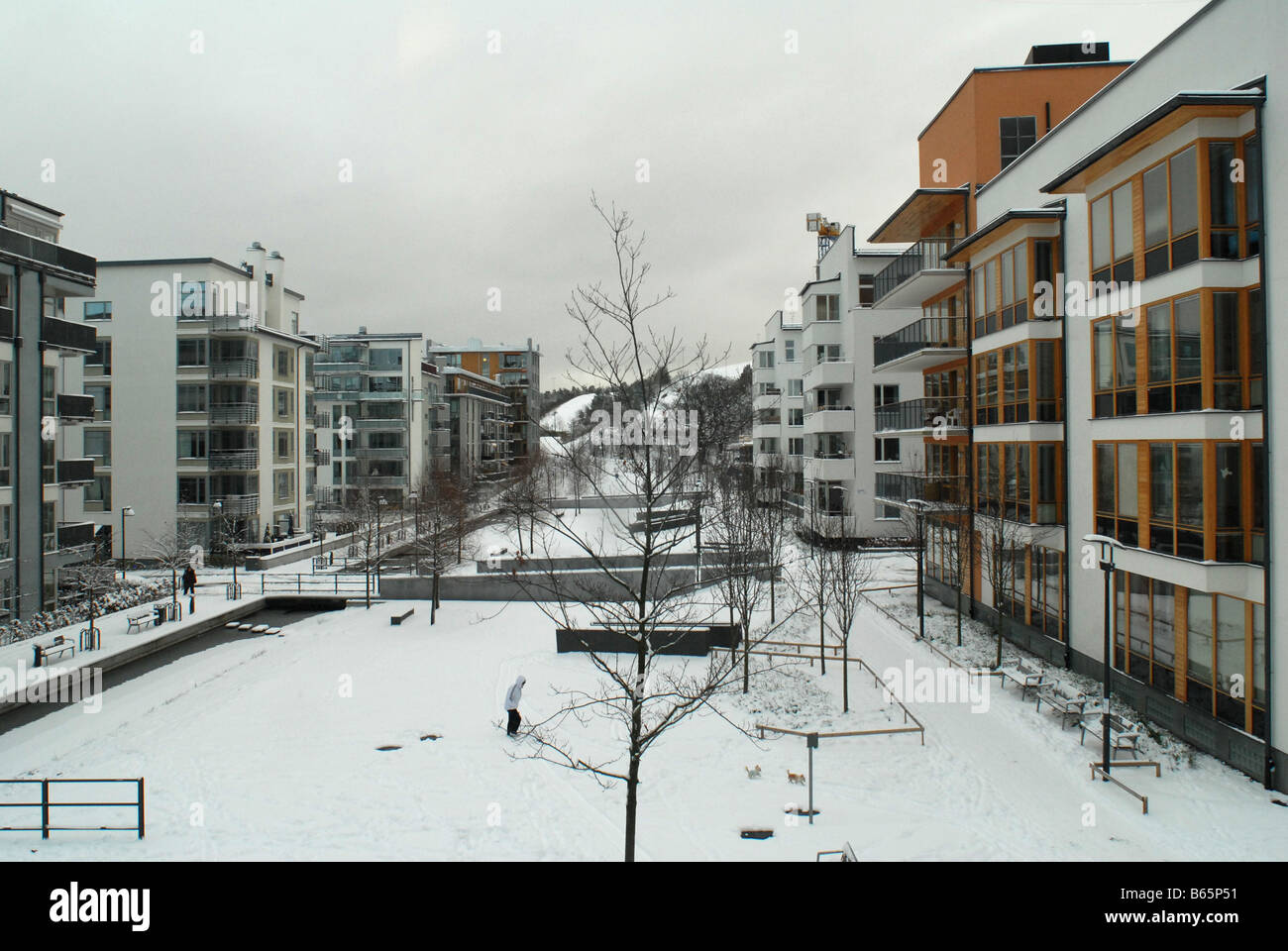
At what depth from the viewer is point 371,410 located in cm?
5566

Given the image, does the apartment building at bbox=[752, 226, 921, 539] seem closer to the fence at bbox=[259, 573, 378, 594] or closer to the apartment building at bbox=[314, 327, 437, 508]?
the fence at bbox=[259, 573, 378, 594]

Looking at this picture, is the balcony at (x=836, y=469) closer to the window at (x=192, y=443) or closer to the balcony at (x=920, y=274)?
the balcony at (x=920, y=274)

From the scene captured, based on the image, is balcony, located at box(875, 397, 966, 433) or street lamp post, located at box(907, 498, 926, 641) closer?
street lamp post, located at box(907, 498, 926, 641)

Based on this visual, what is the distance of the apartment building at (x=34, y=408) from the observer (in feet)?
72.3

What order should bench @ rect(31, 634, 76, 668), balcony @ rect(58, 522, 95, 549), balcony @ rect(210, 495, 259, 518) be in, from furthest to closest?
balcony @ rect(210, 495, 259, 518), balcony @ rect(58, 522, 95, 549), bench @ rect(31, 634, 76, 668)

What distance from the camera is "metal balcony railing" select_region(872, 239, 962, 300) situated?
23.8 m

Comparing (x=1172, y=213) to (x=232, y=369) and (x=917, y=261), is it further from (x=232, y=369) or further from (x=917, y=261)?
(x=232, y=369)

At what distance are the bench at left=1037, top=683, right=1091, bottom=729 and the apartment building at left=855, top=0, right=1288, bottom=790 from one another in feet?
2.83

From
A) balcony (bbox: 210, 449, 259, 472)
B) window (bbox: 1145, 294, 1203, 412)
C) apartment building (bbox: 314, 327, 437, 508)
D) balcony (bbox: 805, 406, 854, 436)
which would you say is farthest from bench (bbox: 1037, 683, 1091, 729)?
apartment building (bbox: 314, 327, 437, 508)

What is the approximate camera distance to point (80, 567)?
25.0 meters

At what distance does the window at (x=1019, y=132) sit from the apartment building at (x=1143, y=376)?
0.06m

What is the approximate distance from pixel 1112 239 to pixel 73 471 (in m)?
29.6

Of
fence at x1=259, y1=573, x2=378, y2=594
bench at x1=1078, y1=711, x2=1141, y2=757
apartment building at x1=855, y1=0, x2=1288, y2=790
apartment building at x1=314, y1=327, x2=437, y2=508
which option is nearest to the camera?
apartment building at x1=855, y1=0, x2=1288, y2=790
